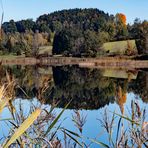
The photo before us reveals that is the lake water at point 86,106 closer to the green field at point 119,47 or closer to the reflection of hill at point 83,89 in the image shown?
the reflection of hill at point 83,89

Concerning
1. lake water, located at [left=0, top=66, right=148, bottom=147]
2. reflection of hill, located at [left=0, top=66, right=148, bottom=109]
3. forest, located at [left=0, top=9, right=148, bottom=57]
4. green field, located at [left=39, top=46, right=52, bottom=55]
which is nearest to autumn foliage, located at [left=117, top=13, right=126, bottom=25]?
forest, located at [left=0, top=9, right=148, bottom=57]

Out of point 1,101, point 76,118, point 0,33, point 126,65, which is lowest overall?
point 126,65

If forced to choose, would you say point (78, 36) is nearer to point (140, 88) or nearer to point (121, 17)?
point (121, 17)

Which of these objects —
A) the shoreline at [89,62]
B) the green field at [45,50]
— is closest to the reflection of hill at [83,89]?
the shoreline at [89,62]

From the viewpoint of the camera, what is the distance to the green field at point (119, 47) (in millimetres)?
87562

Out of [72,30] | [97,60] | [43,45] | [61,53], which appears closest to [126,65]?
[97,60]

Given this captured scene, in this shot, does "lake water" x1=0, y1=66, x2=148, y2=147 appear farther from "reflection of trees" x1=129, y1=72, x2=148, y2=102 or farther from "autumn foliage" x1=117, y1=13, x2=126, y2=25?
"autumn foliage" x1=117, y1=13, x2=126, y2=25

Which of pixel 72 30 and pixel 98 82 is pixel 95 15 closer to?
pixel 72 30

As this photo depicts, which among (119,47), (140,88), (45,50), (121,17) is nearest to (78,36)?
(45,50)

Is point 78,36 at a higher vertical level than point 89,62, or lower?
higher

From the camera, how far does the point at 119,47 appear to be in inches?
3671

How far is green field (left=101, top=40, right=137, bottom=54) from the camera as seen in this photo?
87.6 m

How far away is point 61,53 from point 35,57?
10991mm

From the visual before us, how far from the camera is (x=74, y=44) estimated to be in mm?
99812
